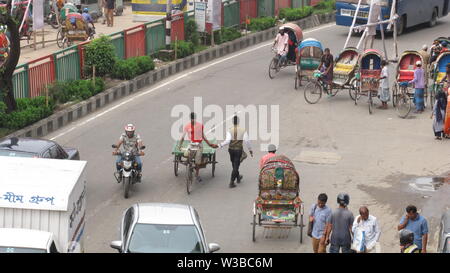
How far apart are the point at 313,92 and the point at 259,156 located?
538 cm

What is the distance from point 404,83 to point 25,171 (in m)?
13.5

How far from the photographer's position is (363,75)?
24.5m

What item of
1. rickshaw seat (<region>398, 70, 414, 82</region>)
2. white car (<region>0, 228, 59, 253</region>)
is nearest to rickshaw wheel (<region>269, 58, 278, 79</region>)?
rickshaw seat (<region>398, 70, 414, 82</region>)

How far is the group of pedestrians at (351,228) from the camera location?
1248 cm

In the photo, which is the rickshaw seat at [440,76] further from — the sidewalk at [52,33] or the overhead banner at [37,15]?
the overhead banner at [37,15]

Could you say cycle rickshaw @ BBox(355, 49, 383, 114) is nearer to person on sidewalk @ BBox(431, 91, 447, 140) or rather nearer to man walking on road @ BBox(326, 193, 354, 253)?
person on sidewalk @ BBox(431, 91, 447, 140)

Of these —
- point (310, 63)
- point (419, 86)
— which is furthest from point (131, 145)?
point (310, 63)

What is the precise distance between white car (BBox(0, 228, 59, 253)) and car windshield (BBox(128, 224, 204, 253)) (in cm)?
112

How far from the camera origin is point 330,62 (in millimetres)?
24953

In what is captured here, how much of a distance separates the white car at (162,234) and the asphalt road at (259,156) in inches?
72.4

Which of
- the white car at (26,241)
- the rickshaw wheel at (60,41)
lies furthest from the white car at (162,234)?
the rickshaw wheel at (60,41)

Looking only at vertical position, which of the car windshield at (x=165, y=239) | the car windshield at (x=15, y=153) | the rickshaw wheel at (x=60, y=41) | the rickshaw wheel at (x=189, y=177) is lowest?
the rickshaw wheel at (x=189, y=177)

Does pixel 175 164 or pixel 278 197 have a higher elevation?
pixel 278 197

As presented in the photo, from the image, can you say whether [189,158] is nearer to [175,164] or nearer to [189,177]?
[189,177]
